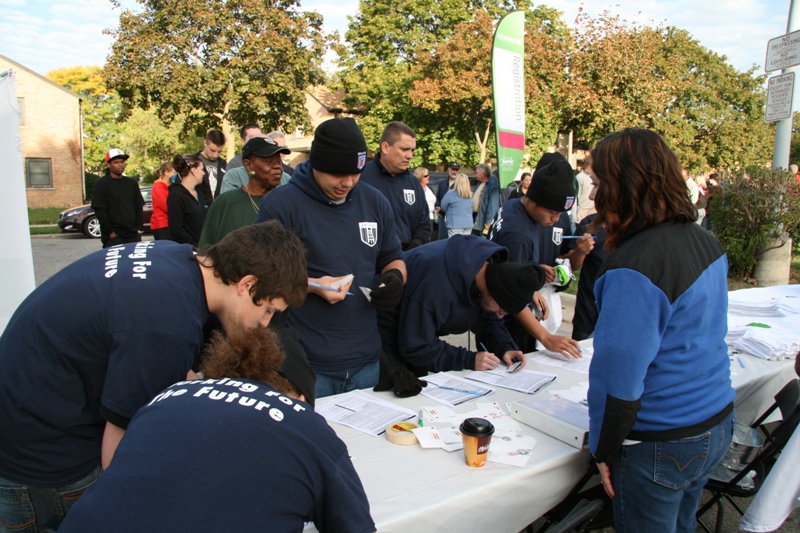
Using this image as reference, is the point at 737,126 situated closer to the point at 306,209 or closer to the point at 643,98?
the point at 643,98

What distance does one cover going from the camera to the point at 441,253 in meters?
2.69

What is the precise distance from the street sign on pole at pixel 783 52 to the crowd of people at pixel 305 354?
19.7ft

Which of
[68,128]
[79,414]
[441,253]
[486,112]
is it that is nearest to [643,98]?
[486,112]

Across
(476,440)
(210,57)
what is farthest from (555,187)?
(210,57)

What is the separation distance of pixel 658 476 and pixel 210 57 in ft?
69.3

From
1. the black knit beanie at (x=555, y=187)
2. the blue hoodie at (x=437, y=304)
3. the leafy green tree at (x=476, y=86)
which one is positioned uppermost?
the leafy green tree at (x=476, y=86)

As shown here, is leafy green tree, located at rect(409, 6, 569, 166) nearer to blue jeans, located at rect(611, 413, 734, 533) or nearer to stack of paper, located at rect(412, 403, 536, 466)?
stack of paper, located at rect(412, 403, 536, 466)

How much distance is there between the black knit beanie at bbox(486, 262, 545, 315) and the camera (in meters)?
2.46

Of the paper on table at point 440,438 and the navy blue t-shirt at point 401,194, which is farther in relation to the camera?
the navy blue t-shirt at point 401,194

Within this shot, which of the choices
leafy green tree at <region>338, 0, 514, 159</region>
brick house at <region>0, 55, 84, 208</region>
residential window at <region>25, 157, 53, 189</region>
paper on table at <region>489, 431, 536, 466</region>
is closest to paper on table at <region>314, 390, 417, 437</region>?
paper on table at <region>489, 431, 536, 466</region>

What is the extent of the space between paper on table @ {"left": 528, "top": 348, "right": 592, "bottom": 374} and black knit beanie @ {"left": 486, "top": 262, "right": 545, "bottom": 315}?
0.56 metres

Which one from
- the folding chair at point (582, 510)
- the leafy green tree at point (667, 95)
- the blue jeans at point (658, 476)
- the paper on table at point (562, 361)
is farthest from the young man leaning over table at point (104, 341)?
the leafy green tree at point (667, 95)

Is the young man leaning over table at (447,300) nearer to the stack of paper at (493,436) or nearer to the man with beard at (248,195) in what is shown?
the stack of paper at (493,436)

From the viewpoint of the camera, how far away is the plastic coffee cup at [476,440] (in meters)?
1.75
